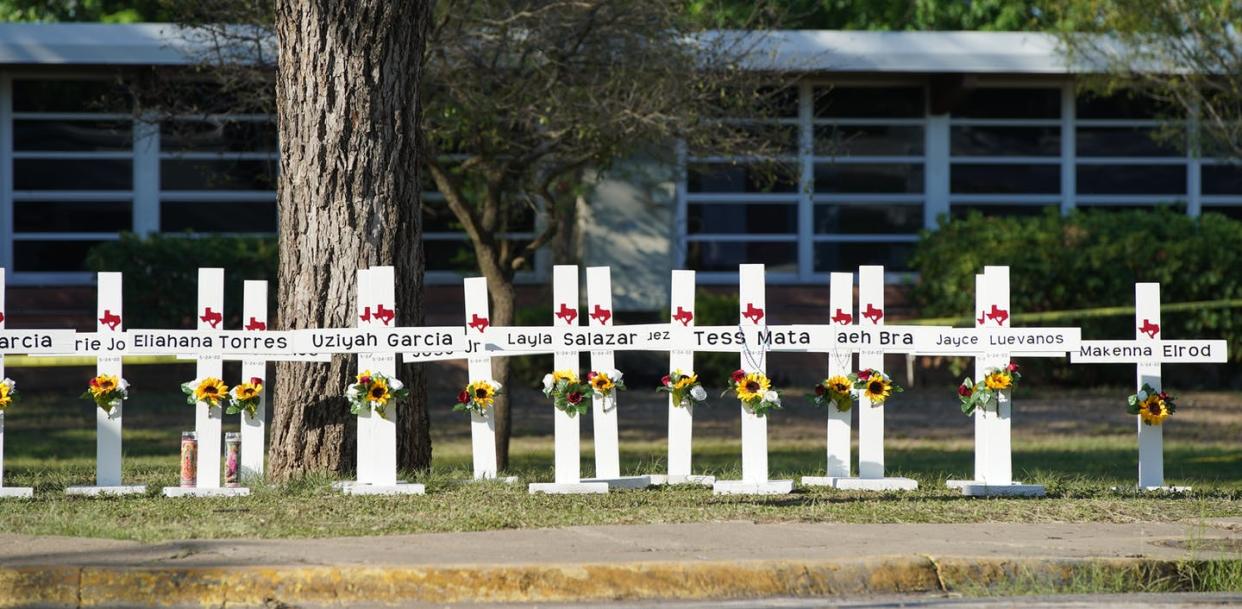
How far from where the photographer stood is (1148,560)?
23.2 feet

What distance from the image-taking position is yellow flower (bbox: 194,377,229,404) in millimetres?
8859

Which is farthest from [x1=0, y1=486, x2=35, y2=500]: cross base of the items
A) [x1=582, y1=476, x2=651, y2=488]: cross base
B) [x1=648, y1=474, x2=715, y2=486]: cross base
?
[x1=648, y1=474, x2=715, y2=486]: cross base

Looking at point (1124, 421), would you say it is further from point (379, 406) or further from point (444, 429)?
point (379, 406)

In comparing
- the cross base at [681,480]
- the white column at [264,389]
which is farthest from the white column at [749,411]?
the white column at [264,389]

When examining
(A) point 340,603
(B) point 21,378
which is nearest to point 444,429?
(B) point 21,378

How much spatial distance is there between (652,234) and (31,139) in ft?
27.1

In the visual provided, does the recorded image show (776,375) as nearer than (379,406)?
No

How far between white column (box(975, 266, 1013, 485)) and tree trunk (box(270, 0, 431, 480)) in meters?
3.46

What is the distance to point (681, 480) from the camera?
927 cm

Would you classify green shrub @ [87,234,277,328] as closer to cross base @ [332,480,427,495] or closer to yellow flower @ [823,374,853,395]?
cross base @ [332,480,427,495]

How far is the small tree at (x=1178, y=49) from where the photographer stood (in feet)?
47.4

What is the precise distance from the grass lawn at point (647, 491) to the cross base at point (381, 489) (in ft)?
0.29

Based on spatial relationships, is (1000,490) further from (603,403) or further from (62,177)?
(62,177)

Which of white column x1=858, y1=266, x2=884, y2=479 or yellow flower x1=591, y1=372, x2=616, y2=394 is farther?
white column x1=858, y1=266, x2=884, y2=479
